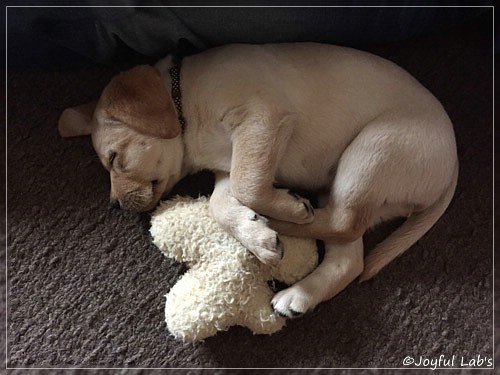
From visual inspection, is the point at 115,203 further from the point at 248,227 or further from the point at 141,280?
the point at 248,227

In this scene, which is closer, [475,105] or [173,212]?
[173,212]

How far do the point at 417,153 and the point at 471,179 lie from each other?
44 cm

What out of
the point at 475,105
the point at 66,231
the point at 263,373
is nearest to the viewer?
the point at 263,373

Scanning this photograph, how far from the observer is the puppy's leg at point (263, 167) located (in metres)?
1.91

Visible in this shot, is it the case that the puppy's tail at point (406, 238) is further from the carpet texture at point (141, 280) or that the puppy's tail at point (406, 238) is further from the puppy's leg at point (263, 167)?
the puppy's leg at point (263, 167)

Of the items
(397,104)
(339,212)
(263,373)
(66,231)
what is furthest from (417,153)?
(66,231)

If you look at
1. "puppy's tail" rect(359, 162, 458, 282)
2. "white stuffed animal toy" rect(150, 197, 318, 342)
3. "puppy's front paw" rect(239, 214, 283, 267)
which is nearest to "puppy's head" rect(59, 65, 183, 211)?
"white stuffed animal toy" rect(150, 197, 318, 342)

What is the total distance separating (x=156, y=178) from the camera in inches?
80.1

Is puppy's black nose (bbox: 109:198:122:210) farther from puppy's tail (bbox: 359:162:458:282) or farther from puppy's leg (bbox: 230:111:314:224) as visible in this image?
puppy's tail (bbox: 359:162:458:282)

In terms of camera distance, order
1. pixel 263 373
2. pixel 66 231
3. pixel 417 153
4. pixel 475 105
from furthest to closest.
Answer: pixel 475 105 < pixel 66 231 < pixel 263 373 < pixel 417 153

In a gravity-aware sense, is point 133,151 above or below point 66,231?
above

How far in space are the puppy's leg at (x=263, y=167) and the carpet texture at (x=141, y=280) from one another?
1.12ft

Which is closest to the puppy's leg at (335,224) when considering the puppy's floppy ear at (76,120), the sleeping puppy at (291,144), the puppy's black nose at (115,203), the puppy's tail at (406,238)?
the sleeping puppy at (291,144)

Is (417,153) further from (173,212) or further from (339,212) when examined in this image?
(173,212)
